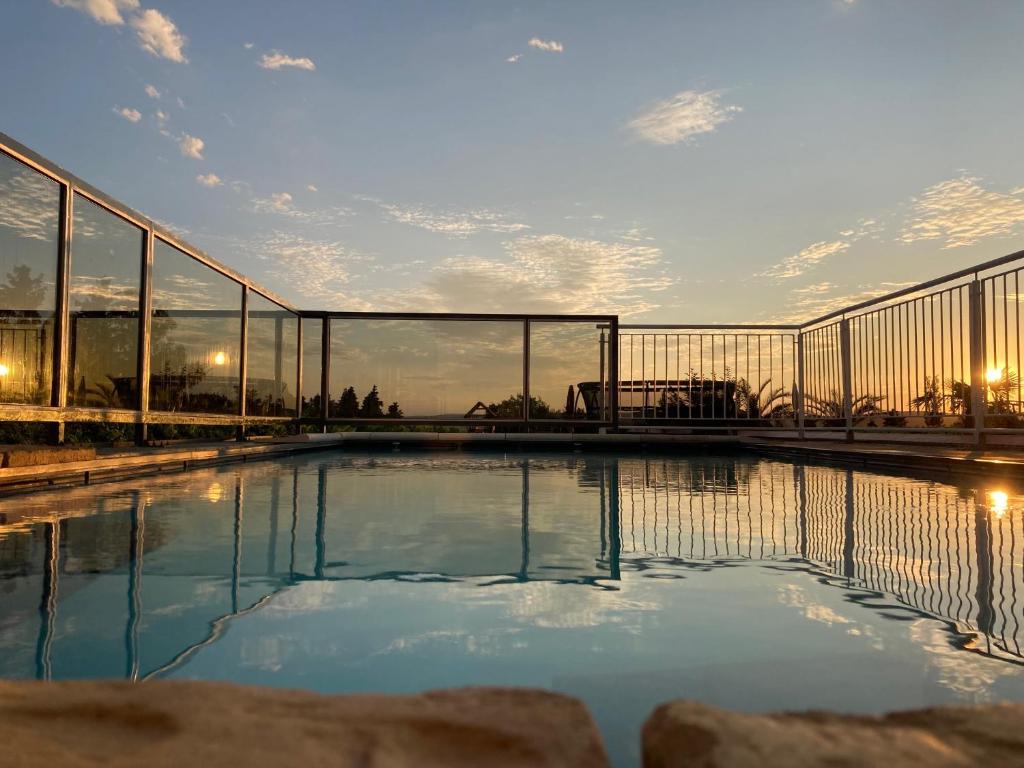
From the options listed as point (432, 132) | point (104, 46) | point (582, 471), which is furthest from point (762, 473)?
point (104, 46)

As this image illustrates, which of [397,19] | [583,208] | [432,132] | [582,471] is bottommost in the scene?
[582,471]

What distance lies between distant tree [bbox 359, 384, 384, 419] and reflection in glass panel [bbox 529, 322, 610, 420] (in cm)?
217

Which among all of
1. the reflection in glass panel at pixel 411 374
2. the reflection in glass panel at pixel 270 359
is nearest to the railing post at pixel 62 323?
the reflection in glass panel at pixel 270 359

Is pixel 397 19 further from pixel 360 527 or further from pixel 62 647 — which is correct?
pixel 62 647

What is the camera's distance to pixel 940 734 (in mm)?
701

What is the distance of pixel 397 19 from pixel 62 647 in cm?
789

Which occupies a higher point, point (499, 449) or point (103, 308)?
point (103, 308)

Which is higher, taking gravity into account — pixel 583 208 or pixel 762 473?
pixel 583 208

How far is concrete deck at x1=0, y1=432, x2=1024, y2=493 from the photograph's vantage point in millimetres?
3912

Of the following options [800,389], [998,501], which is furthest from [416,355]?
[998,501]

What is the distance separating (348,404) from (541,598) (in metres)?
8.18

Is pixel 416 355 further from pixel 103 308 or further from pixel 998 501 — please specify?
pixel 998 501

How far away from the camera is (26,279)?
3.93 metres

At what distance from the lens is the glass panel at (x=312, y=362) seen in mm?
9359
